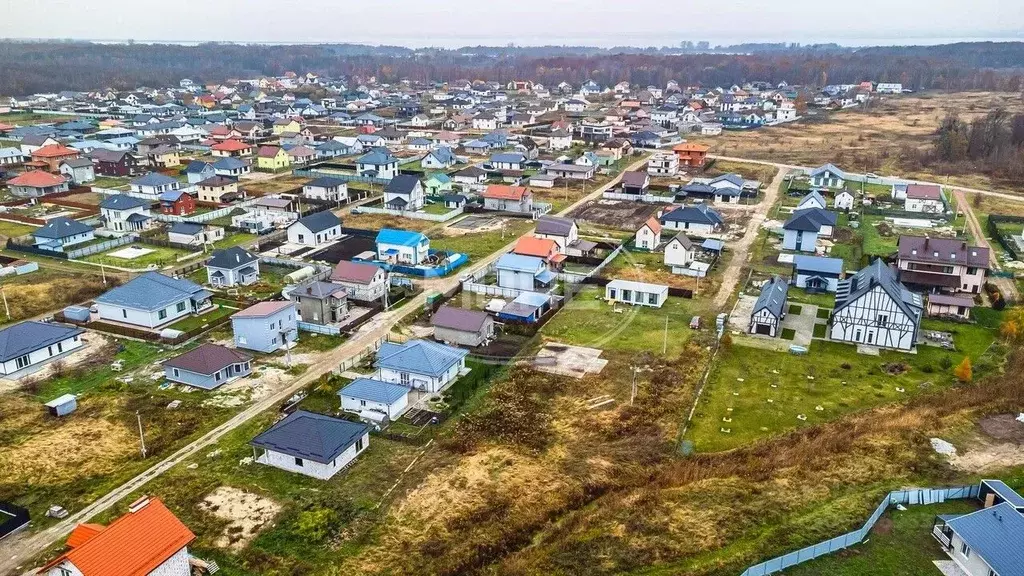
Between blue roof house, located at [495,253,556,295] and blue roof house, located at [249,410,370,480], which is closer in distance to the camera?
blue roof house, located at [249,410,370,480]

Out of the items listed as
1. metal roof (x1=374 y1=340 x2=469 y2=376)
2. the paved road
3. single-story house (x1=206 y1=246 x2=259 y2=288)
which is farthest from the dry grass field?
single-story house (x1=206 y1=246 x2=259 y2=288)

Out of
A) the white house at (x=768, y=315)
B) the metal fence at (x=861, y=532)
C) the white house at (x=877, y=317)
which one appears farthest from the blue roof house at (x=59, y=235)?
the white house at (x=877, y=317)

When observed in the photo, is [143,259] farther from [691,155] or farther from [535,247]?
[691,155]

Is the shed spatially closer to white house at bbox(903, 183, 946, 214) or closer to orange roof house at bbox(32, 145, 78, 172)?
orange roof house at bbox(32, 145, 78, 172)

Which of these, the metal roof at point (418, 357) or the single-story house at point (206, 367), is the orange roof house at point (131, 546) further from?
the metal roof at point (418, 357)

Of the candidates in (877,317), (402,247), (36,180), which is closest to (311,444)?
(402,247)

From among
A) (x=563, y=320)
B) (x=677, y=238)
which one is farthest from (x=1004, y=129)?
(x=563, y=320)
